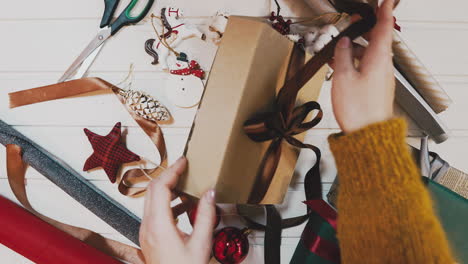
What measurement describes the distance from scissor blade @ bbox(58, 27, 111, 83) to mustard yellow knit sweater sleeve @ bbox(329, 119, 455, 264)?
48 centimetres

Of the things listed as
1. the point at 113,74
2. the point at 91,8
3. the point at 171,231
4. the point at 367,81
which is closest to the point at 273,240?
the point at 171,231

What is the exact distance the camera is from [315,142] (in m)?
0.63

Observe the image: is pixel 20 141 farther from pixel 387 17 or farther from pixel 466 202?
pixel 466 202

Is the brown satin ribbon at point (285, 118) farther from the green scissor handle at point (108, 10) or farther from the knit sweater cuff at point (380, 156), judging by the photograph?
the green scissor handle at point (108, 10)

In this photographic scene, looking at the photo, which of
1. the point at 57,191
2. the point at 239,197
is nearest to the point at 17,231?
the point at 57,191

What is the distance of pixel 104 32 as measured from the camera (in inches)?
24.4

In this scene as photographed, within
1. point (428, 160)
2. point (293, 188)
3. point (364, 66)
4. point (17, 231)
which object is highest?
point (364, 66)

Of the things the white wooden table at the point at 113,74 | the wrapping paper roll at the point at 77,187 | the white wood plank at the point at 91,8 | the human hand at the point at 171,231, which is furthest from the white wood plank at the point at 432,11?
the wrapping paper roll at the point at 77,187

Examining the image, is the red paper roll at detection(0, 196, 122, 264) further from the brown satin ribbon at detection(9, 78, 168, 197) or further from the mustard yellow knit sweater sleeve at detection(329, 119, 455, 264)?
the mustard yellow knit sweater sleeve at detection(329, 119, 455, 264)

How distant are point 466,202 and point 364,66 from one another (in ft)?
1.05

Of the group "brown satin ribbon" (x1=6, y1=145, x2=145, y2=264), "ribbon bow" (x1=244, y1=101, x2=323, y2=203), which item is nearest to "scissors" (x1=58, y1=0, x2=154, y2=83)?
"brown satin ribbon" (x1=6, y1=145, x2=145, y2=264)

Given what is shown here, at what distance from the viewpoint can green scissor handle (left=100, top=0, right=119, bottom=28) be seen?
611mm

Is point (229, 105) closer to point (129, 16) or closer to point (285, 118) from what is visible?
point (285, 118)

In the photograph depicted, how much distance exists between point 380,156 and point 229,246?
34 cm
